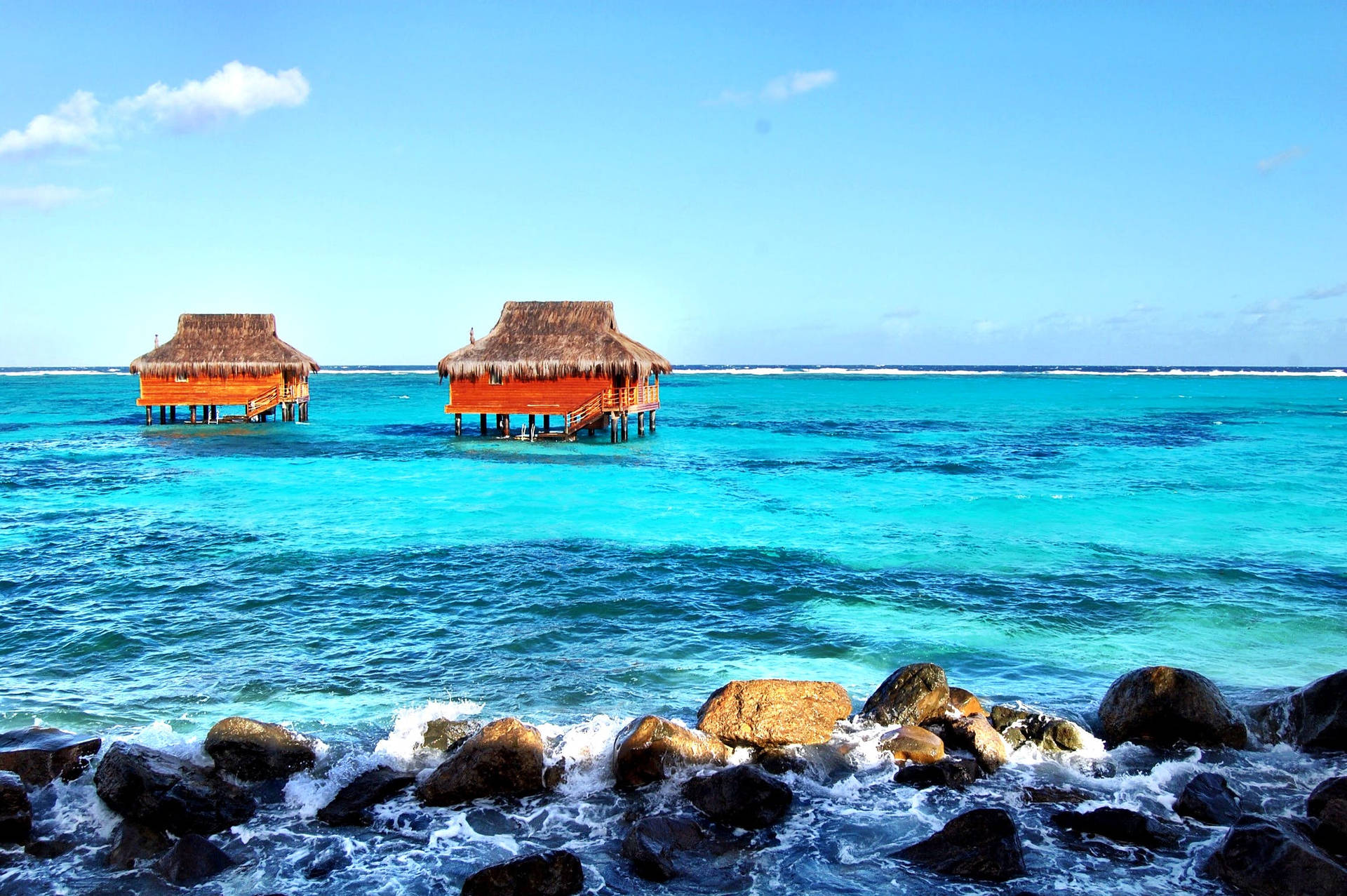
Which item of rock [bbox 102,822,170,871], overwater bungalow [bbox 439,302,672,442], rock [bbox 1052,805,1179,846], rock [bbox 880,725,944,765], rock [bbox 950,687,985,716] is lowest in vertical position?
rock [bbox 102,822,170,871]

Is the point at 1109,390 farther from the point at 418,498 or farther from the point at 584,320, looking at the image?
the point at 418,498

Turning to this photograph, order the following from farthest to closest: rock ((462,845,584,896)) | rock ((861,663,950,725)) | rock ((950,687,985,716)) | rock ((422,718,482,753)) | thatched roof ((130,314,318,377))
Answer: thatched roof ((130,314,318,377))
rock ((950,687,985,716))
rock ((861,663,950,725))
rock ((422,718,482,753))
rock ((462,845,584,896))

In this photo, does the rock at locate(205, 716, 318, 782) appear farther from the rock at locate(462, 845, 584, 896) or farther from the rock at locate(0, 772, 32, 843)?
Result: the rock at locate(462, 845, 584, 896)

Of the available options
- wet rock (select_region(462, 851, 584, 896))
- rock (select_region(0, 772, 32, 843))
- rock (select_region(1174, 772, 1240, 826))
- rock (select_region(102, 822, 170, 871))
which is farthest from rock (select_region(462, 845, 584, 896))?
rock (select_region(1174, 772, 1240, 826))

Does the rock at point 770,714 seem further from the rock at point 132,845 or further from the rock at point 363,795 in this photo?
the rock at point 132,845

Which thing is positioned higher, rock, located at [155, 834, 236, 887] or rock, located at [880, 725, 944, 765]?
rock, located at [880, 725, 944, 765]

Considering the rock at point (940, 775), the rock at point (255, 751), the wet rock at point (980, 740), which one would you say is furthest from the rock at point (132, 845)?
the wet rock at point (980, 740)

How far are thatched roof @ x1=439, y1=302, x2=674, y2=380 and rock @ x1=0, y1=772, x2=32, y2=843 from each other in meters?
25.9

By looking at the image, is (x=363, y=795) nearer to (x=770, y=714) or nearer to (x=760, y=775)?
(x=760, y=775)

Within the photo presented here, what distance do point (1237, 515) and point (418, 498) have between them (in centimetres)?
1646

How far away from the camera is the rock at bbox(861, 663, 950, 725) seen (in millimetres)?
8258

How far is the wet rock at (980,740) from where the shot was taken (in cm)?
761

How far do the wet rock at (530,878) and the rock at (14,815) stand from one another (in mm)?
3170

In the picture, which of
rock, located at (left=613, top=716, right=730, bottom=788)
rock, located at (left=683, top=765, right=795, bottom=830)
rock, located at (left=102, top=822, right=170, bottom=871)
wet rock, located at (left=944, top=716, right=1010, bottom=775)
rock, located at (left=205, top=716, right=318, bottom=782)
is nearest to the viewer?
rock, located at (left=102, top=822, right=170, bottom=871)
